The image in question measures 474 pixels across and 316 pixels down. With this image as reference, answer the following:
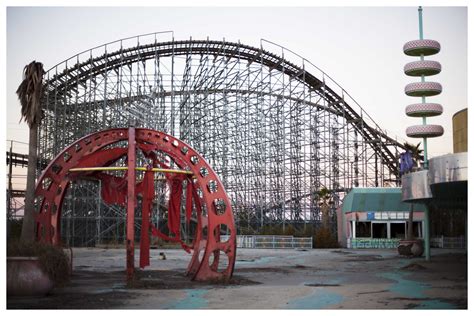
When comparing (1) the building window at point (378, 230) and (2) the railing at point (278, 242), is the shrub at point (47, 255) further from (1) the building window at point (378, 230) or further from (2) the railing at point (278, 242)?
(1) the building window at point (378, 230)

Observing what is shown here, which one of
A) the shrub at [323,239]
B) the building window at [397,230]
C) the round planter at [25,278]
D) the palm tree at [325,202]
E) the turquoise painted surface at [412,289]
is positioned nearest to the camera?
the turquoise painted surface at [412,289]

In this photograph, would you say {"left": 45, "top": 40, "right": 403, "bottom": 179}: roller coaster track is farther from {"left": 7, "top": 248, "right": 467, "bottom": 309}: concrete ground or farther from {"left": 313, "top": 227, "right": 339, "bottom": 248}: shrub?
{"left": 7, "top": 248, "right": 467, "bottom": 309}: concrete ground

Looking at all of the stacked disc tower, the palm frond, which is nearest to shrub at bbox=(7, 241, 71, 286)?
the palm frond

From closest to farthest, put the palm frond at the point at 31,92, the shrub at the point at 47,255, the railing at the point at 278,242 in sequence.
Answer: the shrub at the point at 47,255, the palm frond at the point at 31,92, the railing at the point at 278,242

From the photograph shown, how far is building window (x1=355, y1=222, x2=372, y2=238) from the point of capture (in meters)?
36.9

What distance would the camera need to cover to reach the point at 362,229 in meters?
37.0

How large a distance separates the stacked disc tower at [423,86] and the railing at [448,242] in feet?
58.8

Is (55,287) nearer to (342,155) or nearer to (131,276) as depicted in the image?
(131,276)

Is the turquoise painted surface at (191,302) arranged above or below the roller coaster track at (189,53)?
below

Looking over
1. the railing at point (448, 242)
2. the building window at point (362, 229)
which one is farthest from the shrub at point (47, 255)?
the railing at point (448, 242)

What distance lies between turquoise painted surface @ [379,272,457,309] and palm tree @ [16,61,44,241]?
8275mm

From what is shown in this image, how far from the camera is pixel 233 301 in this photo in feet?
37.9

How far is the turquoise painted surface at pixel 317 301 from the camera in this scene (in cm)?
1100

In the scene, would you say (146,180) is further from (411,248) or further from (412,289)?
(411,248)
